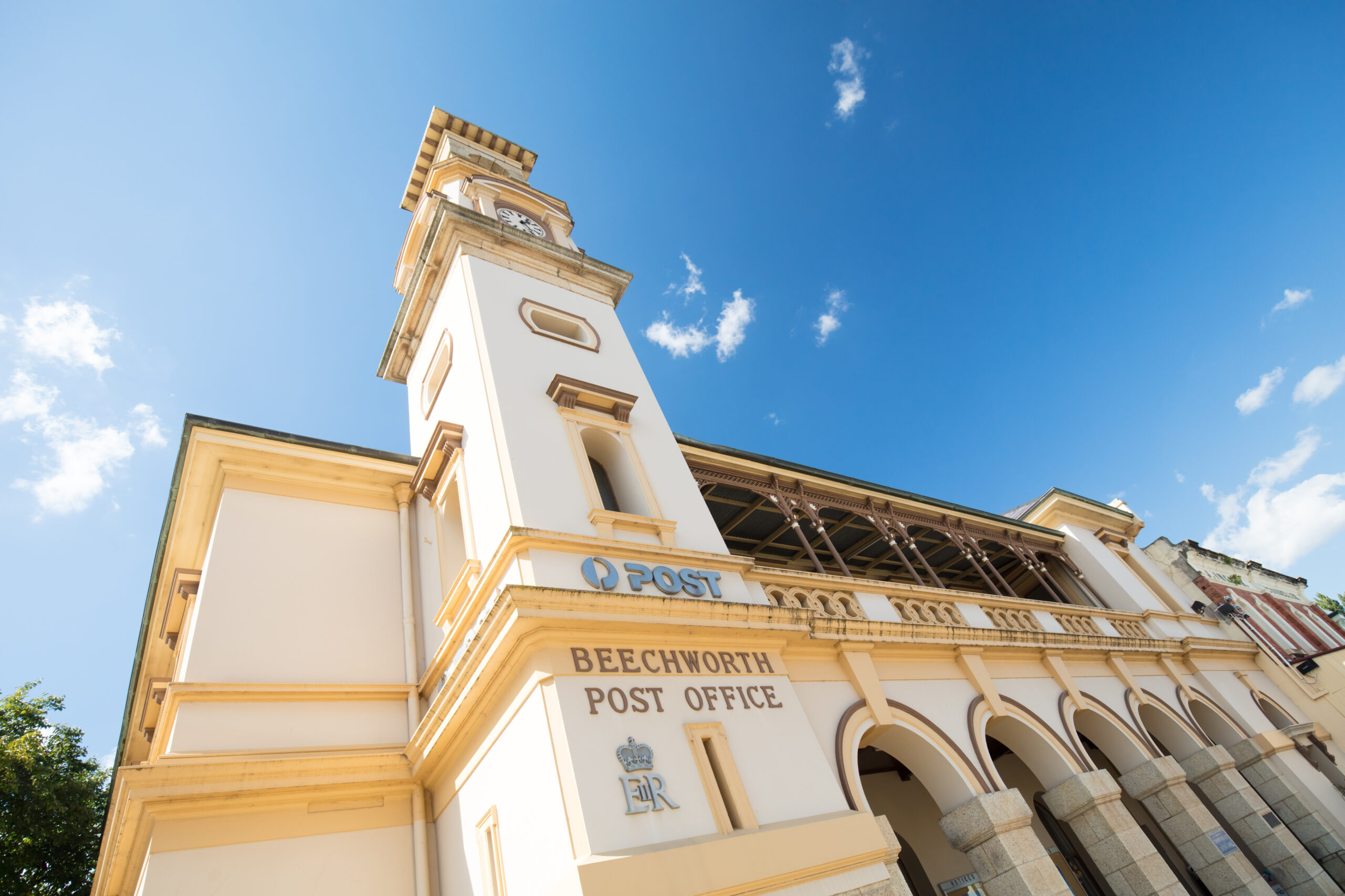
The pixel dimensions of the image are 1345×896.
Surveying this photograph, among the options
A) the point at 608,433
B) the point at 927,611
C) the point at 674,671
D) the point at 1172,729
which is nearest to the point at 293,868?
the point at 674,671

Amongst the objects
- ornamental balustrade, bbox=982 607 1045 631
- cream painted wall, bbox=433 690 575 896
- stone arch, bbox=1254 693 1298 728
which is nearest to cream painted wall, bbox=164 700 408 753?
cream painted wall, bbox=433 690 575 896

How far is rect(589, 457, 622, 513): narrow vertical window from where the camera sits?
10812 millimetres

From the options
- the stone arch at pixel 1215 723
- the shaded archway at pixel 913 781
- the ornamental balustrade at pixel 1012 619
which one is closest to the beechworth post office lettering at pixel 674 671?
the shaded archway at pixel 913 781

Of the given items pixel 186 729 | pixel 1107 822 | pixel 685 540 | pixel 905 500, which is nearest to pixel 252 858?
pixel 186 729

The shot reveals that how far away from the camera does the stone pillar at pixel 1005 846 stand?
9383 mm

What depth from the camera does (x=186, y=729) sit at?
851 centimetres

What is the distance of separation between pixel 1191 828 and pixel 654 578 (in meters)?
11.7

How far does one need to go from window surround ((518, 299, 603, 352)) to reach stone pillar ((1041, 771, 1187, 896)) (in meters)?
11.2

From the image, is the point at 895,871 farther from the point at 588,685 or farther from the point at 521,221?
the point at 521,221

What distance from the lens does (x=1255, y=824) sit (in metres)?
14.0

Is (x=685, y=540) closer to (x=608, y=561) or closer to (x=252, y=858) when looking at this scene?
(x=608, y=561)

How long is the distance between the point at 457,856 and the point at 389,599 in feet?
13.9

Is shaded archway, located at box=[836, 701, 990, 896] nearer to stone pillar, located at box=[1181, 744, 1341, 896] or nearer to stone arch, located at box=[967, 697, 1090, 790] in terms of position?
stone arch, located at box=[967, 697, 1090, 790]

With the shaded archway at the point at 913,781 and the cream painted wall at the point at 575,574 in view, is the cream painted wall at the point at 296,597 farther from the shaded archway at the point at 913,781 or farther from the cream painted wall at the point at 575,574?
the shaded archway at the point at 913,781
